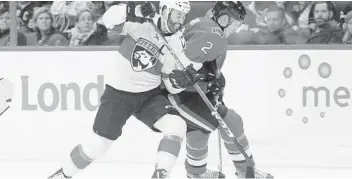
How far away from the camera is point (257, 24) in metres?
6.22

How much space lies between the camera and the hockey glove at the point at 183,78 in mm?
4711

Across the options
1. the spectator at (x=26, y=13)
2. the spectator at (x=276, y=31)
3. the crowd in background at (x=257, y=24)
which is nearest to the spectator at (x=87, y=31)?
the crowd in background at (x=257, y=24)

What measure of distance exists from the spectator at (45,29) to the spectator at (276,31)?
132 centimetres

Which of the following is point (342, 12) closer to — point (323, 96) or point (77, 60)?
point (323, 96)

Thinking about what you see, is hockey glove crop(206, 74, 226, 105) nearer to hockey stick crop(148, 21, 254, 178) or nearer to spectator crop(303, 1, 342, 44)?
hockey stick crop(148, 21, 254, 178)

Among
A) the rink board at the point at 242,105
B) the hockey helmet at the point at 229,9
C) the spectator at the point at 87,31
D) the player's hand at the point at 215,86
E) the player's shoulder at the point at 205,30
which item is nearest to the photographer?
the player's shoulder at the point at 205,30

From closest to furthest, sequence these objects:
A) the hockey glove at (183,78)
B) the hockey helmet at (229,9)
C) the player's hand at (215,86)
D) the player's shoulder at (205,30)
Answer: the hockey glove at (183,78)
the player's shoulder at (205,30)
the hockey helmet at (229,9)
the player's hand at (215,86)

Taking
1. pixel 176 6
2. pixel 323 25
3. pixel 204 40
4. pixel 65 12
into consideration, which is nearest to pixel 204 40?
pixel 204 40

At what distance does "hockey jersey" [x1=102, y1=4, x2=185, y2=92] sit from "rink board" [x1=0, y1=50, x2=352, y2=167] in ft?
4.57

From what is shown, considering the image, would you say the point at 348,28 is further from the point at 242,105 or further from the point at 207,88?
the point at 207,88

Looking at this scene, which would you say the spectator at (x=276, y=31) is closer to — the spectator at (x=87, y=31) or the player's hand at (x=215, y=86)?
the spectator at (x=87, y=31)

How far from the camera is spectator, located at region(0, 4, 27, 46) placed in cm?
643

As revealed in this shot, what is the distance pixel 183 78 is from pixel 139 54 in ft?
0.83

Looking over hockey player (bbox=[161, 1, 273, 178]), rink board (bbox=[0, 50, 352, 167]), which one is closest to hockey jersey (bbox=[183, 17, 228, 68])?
hockey player (bbox=[161, 1, 273, 178])
